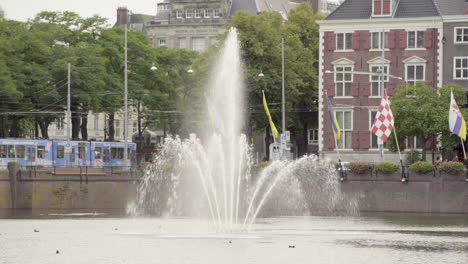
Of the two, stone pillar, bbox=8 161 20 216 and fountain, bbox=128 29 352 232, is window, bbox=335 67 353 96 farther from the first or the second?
stone pillar, bbox=8 161 20 216

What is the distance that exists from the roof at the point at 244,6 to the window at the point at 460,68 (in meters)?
53.5

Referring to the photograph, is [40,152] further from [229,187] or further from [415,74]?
[229,187]

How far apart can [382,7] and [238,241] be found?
1816 inches

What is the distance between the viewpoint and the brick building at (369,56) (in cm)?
9875

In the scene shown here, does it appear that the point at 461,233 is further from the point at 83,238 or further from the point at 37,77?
the point at 37,77

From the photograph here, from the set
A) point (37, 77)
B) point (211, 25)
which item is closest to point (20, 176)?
point (37, 77)

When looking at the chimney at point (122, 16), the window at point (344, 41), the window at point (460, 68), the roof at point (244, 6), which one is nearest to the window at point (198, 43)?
the roof at point (244, 6)

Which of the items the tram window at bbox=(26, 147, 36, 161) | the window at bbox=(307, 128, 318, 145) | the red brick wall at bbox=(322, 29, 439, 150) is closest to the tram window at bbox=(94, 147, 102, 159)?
the tram window at bbox=(26, 147, 36, 161)

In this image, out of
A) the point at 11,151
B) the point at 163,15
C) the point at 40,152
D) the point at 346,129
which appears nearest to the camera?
the point at 11,151

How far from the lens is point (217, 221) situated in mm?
67312

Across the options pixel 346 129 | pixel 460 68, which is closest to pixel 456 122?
pixel 460 68

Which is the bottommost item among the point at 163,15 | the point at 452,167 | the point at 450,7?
the point at 452,167

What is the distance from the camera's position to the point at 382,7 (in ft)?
326

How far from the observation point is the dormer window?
99.4m
